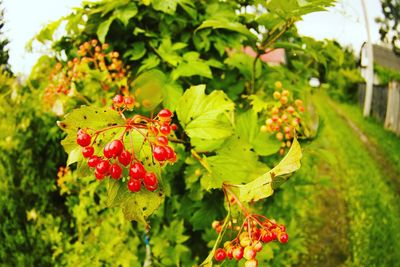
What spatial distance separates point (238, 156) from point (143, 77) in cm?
53

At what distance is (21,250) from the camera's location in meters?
3.43

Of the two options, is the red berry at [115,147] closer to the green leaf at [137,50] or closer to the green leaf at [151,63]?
the green leaf at [151,63]

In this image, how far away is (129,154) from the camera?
39.6 inches

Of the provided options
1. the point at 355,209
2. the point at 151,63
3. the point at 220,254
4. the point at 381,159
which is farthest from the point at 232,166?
the point at 381,159

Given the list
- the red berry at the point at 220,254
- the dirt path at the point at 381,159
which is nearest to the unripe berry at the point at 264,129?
the red berry at the point at 220,254

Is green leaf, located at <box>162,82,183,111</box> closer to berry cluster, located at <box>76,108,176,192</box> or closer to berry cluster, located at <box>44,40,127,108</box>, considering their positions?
berry cluster, located at <box>44,40,127,108</box>

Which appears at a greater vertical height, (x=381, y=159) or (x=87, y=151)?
(x=87, y=151)

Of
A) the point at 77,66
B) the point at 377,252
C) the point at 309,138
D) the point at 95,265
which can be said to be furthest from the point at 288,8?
the point at 377,252

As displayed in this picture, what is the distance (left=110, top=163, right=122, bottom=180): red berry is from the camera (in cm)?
101

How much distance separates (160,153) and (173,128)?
49 cm

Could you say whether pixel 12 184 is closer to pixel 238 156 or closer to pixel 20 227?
pixel 20 227

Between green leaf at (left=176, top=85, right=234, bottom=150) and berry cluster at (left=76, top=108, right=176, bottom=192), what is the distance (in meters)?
0.37

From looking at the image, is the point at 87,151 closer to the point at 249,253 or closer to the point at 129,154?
the point at 129,154

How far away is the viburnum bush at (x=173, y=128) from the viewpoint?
3.49 ft
